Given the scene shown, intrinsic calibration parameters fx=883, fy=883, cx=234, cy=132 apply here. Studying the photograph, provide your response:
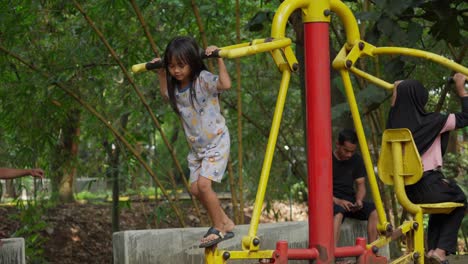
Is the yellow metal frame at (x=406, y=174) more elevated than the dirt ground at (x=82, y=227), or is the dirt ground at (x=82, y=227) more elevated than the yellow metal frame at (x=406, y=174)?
the yellow metal frame at (x=406, y=174)

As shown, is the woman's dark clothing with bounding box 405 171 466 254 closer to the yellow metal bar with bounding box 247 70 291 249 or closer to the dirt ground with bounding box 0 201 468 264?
the yellow metal bar with bounding box 247 70 291 249

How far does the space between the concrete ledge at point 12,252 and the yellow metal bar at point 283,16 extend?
2.08 m

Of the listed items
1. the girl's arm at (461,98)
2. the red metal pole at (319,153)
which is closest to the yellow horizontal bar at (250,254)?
the red metal pole at (319,153)

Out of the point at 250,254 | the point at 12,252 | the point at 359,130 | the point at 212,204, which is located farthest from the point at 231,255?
the point at 12,252

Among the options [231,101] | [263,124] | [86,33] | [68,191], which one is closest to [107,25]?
[86,33]

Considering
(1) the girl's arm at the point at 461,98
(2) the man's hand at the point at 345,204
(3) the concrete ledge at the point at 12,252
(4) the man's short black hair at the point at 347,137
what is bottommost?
(3) the concrete ledge at the point at 12,252

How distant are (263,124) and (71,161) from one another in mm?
2082

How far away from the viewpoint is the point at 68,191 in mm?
14188

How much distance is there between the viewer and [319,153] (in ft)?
12.3

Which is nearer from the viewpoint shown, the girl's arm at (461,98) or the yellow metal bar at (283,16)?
the yellow metal bar at (283,16)

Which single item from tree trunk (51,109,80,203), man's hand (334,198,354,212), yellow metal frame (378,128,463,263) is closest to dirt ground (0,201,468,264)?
tree trunk (51,109,80,203)

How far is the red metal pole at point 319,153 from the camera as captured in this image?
12.3 ft

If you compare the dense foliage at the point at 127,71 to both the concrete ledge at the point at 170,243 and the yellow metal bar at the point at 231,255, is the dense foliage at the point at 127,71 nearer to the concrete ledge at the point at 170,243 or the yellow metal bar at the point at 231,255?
the concrete ledge at the point at 170,243

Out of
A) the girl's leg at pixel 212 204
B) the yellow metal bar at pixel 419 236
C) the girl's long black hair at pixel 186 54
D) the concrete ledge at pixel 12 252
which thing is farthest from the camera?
the concrete ledge at pixel 12 252
